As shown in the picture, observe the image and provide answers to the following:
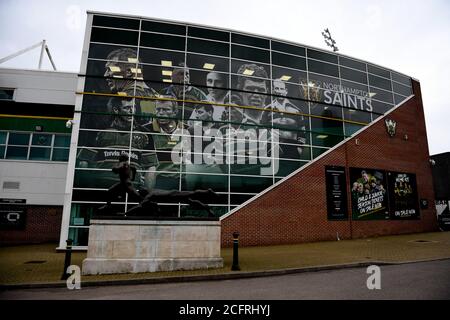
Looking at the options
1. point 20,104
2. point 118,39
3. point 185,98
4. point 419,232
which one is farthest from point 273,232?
point 20,104

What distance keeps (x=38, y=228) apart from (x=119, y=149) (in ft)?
27.7

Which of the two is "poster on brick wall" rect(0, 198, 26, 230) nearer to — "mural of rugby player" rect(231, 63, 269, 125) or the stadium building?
the stadium building

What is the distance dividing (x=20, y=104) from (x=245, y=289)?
69.3 ft

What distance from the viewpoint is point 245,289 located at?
22.7 ft

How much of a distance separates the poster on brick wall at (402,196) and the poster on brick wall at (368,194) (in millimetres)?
652

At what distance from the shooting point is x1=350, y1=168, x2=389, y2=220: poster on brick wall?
63.8 feet

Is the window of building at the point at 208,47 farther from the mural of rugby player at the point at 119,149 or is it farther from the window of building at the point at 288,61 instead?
the mural of rugby player at the point at 119,149

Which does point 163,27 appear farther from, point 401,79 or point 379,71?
point 401,79

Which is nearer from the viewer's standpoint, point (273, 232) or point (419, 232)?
point (273, 232)

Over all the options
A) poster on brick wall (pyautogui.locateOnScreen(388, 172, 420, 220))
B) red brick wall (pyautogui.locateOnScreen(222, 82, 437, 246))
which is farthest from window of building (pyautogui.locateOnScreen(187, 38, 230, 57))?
poster on brick wall (pyautogui.locateOnScreen(388, 172, 420, 220))

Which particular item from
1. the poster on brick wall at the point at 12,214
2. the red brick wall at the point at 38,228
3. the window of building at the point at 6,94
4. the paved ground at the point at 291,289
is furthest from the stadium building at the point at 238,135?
the paved ground at the point at 291,289

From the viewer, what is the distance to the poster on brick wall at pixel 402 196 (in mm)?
20812

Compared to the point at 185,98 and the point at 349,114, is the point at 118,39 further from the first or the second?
the point at 349,114

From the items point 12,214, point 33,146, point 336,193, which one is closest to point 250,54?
point 336,193
